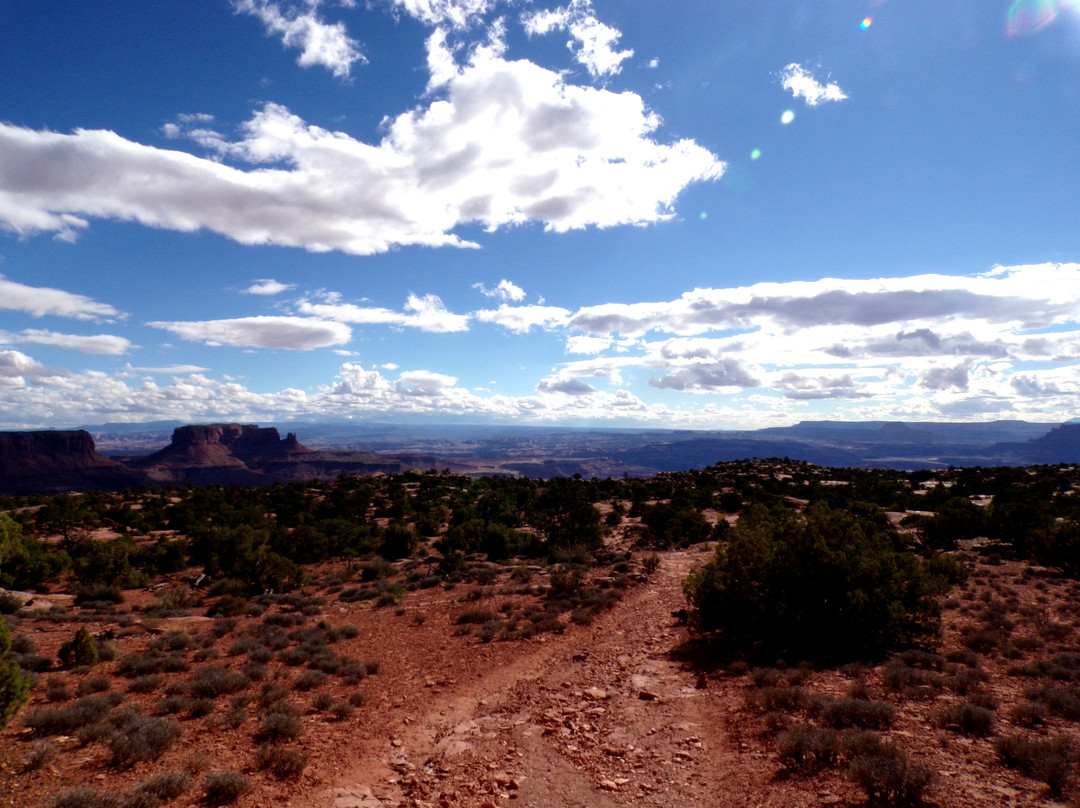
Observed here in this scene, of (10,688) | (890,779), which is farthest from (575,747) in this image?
(10,688)

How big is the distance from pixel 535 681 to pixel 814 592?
7.68 meters

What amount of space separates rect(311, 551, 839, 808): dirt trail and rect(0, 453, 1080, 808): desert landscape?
0.17ft

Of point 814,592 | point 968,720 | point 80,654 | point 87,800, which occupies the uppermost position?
point 87,800

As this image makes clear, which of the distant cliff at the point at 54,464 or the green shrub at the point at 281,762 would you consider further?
the distant cliff at the point at 54,464

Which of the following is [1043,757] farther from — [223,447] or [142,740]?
[223,447]

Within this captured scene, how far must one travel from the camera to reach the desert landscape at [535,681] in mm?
6914

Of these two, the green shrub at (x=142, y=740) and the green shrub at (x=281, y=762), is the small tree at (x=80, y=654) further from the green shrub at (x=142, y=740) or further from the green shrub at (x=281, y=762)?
the green shrub at (x=281, y=762)

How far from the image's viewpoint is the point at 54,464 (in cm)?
12556

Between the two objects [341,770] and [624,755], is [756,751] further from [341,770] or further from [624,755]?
[341,770]

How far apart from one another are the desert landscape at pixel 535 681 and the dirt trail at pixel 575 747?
0.17 ft

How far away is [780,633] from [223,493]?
52.4 m

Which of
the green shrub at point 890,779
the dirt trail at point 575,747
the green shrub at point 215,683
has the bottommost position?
the dirt trail at point 575,747

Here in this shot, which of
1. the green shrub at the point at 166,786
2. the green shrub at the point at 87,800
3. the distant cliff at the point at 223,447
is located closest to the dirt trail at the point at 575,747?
the green shrub at the point at 166,786

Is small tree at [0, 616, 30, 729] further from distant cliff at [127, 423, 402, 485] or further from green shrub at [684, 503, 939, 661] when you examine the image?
distant cliff at [127, 423, 402, 485]
